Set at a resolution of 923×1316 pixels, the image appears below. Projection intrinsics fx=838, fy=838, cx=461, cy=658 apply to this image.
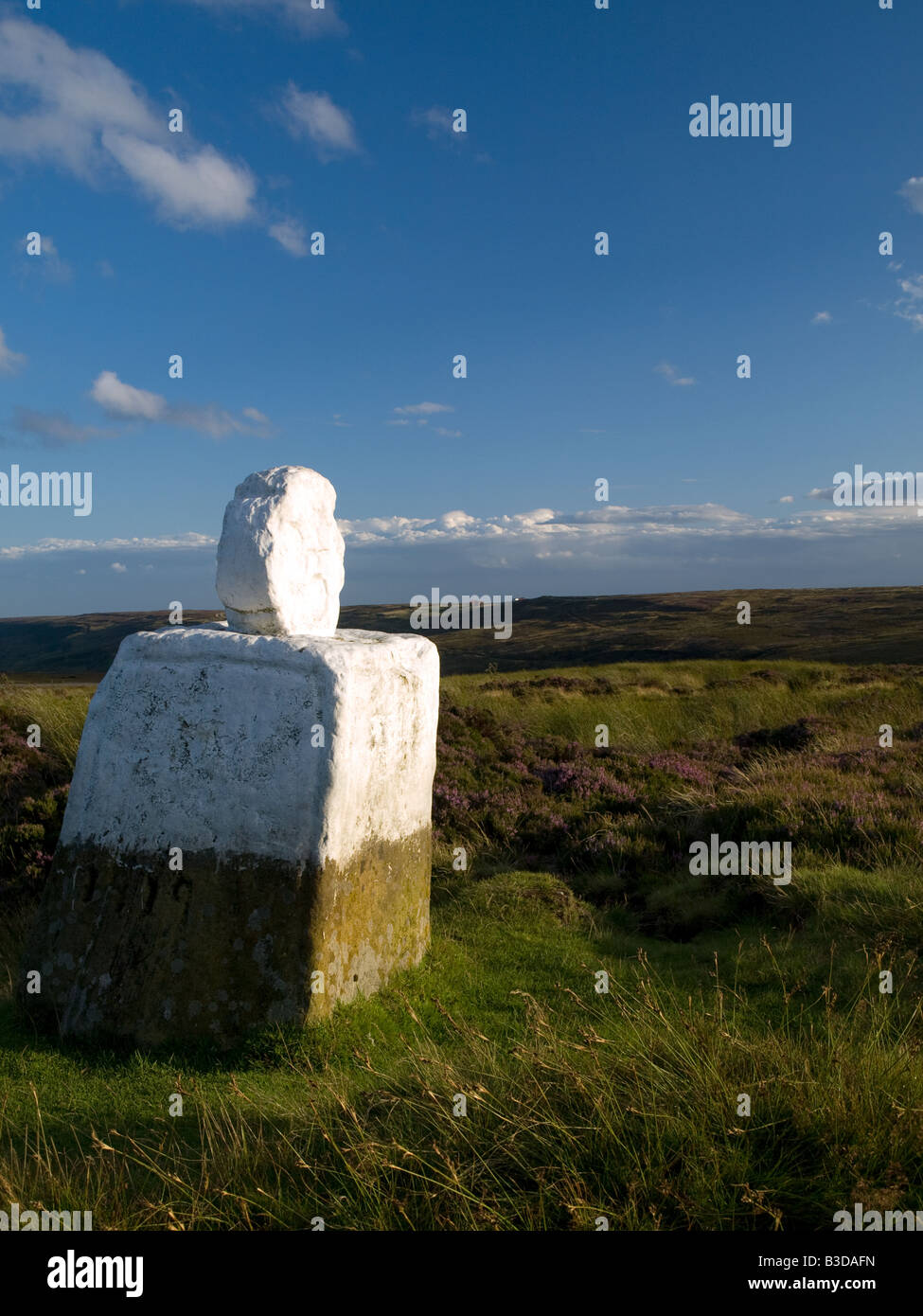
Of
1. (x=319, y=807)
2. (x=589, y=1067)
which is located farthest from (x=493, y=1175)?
(x=319, y=807)

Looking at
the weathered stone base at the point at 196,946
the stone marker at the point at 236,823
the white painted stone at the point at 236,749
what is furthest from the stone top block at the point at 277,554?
the weathered stone base at the point at 196,946

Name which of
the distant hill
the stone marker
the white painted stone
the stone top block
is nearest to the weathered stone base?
the stone marker

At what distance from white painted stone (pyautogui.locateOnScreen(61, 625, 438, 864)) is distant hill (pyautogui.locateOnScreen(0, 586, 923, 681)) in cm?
2644

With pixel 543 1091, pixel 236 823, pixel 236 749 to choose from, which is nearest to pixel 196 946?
pixel 236 823

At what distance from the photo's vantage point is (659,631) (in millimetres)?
60031

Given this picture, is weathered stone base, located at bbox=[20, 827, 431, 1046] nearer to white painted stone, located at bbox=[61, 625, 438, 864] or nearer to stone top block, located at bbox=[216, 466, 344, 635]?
white painted stone, located at bbox=[61, 625, 438, 864]

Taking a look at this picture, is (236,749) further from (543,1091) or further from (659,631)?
(659,631)

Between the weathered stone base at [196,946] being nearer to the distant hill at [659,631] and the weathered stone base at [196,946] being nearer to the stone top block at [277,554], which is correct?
the stone top block at [277,554]

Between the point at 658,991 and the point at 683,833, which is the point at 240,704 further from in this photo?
the point at 683,833

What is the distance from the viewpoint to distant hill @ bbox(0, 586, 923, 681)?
43438 mm

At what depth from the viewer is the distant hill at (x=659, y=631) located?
43438 mm

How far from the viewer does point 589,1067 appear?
11.8ft

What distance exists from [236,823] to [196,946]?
2.31ft

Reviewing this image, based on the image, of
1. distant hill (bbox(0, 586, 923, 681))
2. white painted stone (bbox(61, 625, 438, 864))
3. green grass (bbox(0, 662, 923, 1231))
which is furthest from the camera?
distant hill (bbox(0, 586, 923, 681))
